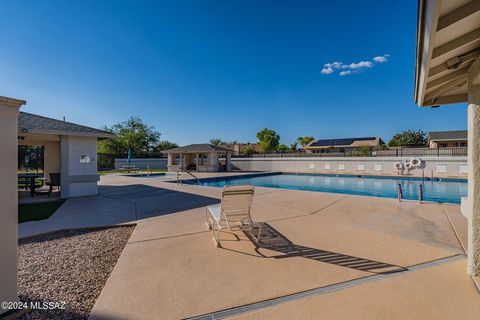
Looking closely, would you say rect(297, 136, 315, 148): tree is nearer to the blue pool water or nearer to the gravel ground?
the blue pool water

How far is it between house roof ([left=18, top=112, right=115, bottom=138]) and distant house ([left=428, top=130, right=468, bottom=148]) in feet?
140

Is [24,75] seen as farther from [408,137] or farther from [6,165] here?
[408,137]

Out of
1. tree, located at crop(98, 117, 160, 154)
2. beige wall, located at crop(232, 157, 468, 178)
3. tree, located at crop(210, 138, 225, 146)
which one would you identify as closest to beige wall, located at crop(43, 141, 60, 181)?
beige wall, located at crop(232, 157, 468, 178)

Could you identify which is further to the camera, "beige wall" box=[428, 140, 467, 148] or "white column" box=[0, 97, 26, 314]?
"beige wall" box=[428, 140, 467, 148]

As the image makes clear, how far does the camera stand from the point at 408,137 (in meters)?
45.6

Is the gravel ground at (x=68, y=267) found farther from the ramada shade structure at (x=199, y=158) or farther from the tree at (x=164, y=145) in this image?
the tree at (x=164, y=145)

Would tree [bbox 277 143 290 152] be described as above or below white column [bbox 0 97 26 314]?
above

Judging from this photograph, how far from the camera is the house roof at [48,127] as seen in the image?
8805 millimetres

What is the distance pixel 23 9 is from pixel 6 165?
12055 millimetres

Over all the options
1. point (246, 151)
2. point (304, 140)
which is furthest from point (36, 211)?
point (304, 140)

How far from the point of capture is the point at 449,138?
107 ft

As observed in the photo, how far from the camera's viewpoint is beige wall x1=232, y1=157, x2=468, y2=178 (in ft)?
65.9

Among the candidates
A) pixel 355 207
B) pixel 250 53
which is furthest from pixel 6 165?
pixel 250 53

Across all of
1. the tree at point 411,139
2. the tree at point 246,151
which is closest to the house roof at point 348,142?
the tree at point 411,139
